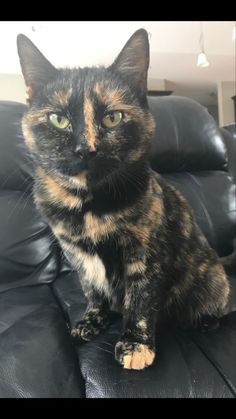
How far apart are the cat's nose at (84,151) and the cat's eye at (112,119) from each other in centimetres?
8

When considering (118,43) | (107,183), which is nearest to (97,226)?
(107,183)

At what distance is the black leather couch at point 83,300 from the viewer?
0.67m

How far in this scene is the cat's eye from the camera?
28.6 inches

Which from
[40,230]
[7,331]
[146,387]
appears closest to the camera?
[146,387]

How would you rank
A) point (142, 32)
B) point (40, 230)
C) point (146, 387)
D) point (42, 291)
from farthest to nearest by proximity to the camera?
point (40, 230) → point (42, 291) → point (142, 32) → point (146, 387)

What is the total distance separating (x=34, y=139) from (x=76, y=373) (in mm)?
498

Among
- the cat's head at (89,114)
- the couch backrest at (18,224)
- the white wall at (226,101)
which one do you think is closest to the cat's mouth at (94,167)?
the cat's head at (89,114)

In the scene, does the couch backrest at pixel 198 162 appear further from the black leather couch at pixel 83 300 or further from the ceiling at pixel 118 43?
the ceiling at pixel 118 43

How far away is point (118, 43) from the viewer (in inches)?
112

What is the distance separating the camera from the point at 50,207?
83cm

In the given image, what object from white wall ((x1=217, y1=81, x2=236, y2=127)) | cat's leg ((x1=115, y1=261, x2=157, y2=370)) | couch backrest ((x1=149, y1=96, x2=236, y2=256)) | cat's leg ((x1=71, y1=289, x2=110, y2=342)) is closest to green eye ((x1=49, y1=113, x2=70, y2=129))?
cat's leg ((x1=115, y1=261, x2=157, y2=370))

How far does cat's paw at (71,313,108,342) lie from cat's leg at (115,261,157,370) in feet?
0.35
